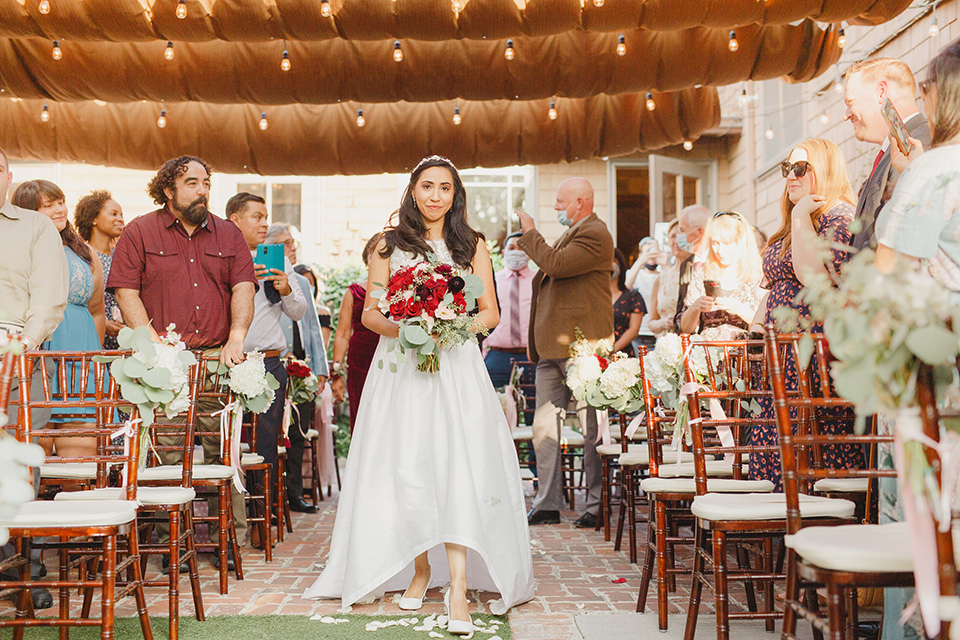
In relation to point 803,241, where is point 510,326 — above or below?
below

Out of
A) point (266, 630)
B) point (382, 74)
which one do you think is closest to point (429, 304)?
point (266, 630)

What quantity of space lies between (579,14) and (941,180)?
11.4ft

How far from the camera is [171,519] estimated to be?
3.82m

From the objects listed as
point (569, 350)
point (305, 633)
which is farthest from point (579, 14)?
point (305, 633)

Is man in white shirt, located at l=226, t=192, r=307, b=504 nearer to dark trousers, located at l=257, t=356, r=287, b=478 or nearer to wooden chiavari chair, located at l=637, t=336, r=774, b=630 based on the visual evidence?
dark trousers, located at l=257, t=356, r=287, b=478

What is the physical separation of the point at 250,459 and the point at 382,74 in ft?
9.60

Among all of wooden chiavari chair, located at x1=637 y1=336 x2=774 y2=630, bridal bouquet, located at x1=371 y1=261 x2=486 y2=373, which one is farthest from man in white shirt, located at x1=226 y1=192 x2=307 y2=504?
wooden chiavari chair, located at x1=637 y1=336 x2=774 y2=630

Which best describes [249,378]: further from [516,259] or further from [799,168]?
→ [516,259]

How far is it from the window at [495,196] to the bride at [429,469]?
10.5m

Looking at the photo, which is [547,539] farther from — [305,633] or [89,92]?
[89,92]

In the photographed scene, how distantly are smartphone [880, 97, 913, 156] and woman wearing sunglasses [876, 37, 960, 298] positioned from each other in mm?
703

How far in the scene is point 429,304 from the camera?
3871 mm

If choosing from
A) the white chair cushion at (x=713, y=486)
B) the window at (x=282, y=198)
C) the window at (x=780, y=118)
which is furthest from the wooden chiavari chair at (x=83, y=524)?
the window at (x=282, y=198)

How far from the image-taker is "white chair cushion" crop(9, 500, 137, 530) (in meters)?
2.92
